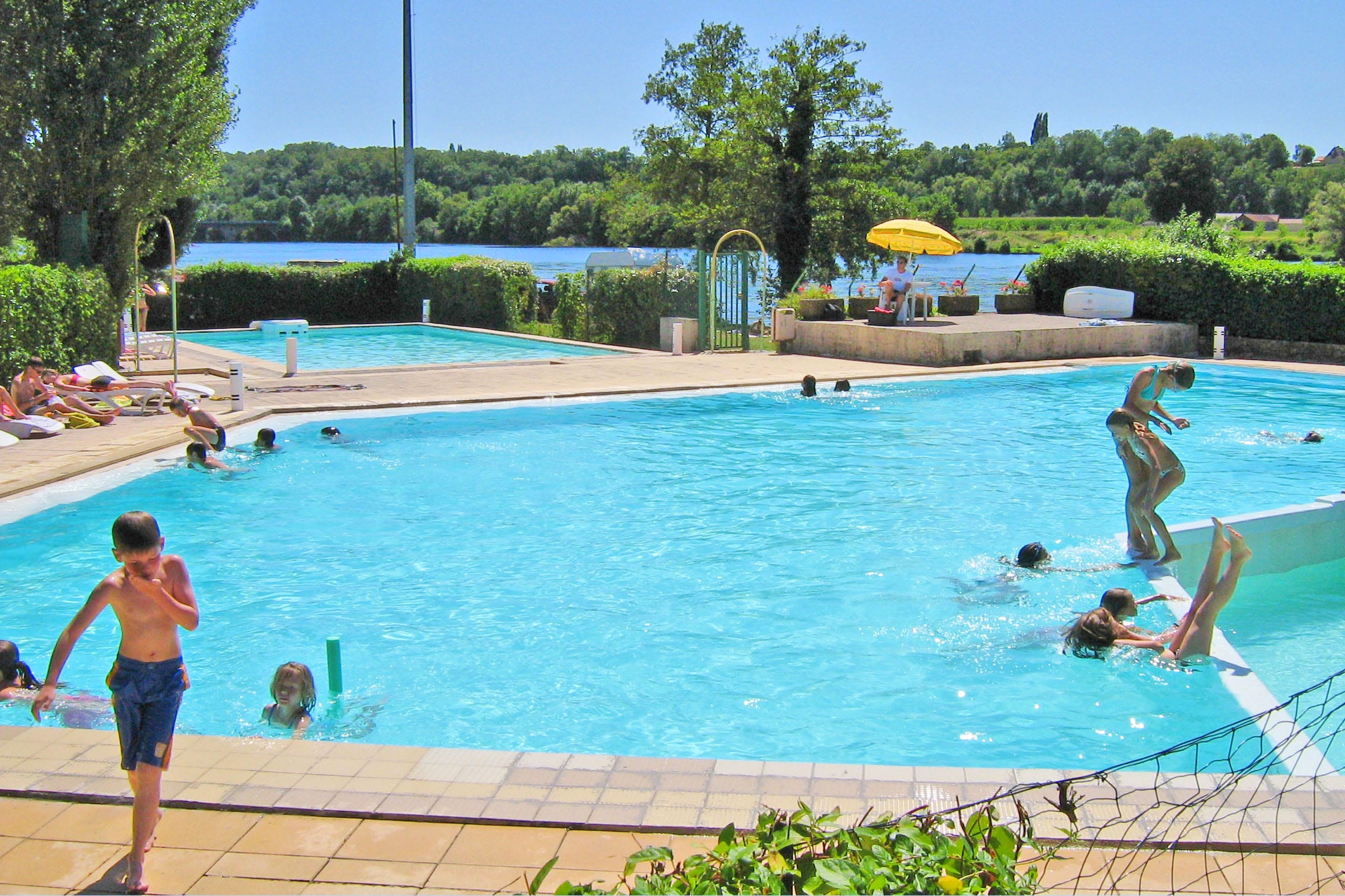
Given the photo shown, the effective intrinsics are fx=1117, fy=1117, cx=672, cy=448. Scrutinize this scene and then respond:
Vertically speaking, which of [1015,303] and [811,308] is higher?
[1015,303]

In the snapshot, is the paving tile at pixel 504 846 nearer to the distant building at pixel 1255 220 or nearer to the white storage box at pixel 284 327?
the white storage box at pixel 284 327

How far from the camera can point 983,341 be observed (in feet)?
70.6

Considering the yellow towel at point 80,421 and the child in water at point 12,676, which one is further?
the yellow towel at point 80,421

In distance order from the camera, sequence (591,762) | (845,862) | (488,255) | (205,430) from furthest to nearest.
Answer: (488,255) → (205,430) → (591,762) → (845,862)

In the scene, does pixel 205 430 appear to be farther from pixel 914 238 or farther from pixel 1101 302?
pixel 1101 302

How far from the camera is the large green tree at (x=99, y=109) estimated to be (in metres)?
16.9

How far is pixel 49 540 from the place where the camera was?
32.4 feet

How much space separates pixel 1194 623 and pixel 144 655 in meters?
5.87

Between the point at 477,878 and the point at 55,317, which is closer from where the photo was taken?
the point at 477,878

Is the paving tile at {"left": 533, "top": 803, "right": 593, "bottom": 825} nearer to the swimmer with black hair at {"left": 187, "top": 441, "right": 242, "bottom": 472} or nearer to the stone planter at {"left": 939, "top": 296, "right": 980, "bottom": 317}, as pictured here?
the swimmer with black hair at {"left": 187, "top": 441, "right": 242, "bottom": 472}

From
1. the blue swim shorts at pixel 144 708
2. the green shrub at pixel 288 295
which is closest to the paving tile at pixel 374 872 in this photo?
the blue swim shorts at pixel 144 708

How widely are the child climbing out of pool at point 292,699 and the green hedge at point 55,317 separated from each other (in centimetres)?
1058

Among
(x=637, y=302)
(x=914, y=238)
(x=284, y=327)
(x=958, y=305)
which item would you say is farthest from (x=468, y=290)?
(x=958, y=305)

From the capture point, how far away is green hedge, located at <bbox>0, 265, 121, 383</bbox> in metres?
14.4
